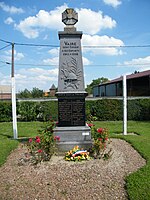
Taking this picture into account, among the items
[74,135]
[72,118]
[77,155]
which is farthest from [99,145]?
[72,118]

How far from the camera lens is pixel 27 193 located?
10.6 feet

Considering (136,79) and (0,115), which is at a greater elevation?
(136,79)

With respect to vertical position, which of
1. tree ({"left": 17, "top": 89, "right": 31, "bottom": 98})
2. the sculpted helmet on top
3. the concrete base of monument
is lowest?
→ the concrete base of monument

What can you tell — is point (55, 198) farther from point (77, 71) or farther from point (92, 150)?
point (77, 71)

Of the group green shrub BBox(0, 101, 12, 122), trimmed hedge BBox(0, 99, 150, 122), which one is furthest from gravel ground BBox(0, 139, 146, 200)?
green shrub BBox(0, 101, 12, 122)

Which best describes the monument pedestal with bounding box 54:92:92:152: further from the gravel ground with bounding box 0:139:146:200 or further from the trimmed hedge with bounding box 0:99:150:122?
the trimmed hedge with bounding box 0:99:150:122

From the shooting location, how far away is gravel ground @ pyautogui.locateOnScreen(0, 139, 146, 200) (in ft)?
10.4

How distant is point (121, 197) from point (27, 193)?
5.01ft

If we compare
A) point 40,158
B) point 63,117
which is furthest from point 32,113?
point 40,158

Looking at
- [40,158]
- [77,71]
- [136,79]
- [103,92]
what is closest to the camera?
[40,158]

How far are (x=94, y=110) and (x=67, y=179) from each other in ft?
32.9

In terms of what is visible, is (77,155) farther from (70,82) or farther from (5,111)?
(5,111)

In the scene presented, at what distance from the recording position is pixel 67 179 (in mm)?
3688

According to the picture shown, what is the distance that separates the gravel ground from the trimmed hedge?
27.5ft
